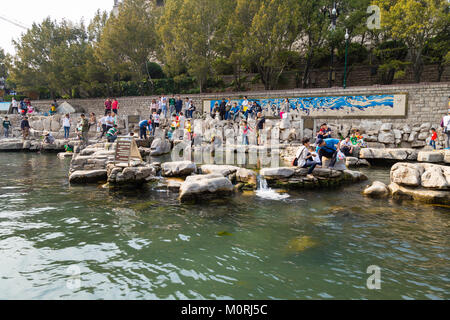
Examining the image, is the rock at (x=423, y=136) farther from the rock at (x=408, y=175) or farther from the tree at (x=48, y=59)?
the tree at (x=48, y=59)

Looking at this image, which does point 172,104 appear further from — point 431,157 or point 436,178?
point 436,178

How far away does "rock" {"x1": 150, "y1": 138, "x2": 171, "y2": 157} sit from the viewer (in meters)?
16.4

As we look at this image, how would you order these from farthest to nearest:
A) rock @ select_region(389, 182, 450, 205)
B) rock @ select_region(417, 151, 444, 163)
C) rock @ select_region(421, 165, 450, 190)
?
rock @ select_region(417, 151, 444, 163), rock @ select_region(421, 165, 450, 190), rock @ select_region(389, 182, 450, 205)

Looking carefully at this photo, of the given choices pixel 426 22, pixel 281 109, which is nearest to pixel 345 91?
pixel 281 109

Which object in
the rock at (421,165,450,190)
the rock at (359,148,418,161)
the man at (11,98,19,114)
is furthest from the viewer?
the man at (11,98,19,114)

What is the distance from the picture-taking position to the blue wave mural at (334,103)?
20.4 m

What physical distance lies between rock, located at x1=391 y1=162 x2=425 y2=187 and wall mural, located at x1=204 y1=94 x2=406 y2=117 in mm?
11960

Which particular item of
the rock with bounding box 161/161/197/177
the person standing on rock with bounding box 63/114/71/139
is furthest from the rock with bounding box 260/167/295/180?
the person standing on rock with bounding box 63/114/71/139

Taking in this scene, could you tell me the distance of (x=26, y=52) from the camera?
3397 cm

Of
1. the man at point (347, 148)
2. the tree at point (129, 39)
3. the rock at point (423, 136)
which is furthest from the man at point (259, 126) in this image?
the tree at point (129, 39)

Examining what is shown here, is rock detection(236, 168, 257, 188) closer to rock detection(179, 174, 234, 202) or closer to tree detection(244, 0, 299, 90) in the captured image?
rock detection(179, 174, 234, 202)

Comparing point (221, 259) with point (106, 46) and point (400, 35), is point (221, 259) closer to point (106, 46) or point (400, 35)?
point (400, 35)

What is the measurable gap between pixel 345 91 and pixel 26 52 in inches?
1385

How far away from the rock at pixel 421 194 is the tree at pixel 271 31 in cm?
1707
